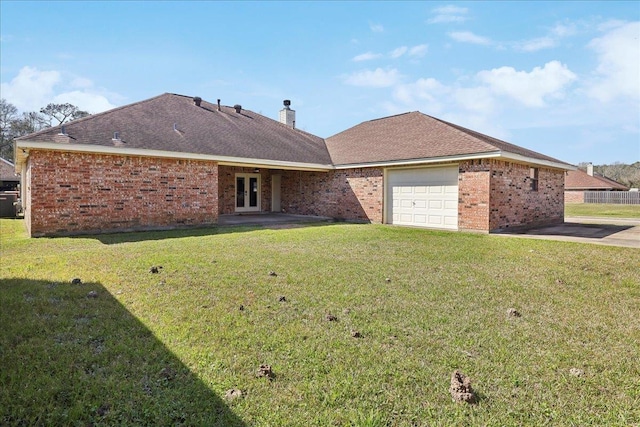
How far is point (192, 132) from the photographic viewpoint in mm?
13961

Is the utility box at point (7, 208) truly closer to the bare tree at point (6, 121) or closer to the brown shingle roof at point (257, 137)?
the brown shingle roof at point (257, 137)

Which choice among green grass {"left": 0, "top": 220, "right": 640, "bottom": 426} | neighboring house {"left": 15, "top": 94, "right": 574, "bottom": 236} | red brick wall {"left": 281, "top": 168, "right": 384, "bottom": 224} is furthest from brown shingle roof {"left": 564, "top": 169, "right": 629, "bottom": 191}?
green grass {"left": 0, "top": 220, "right": 640, "bottom": 426}

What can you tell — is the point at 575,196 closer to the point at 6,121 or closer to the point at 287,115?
the point at 287,115

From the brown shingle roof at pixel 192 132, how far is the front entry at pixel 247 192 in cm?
261

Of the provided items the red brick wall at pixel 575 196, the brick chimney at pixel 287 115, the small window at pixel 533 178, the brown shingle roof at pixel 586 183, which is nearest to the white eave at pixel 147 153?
the brick chimney at pixel 287 115

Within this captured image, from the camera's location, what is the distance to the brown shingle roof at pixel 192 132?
1135cm

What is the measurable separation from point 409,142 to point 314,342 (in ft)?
40.5

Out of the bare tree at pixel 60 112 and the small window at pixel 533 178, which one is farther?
the bare tree at pixel 60 112

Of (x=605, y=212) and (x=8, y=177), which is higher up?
(x=8, y=177)

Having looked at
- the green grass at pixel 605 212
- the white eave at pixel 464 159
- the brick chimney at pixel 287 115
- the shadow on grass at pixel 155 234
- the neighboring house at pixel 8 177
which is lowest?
the shadow on grass at pixel 155 234

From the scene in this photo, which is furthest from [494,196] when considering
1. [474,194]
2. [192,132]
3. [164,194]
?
[192,132]

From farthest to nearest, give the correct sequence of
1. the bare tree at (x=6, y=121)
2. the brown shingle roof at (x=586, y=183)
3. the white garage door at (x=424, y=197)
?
1. the bare tree at (x=6, y=121)
2. the brown shingle roof at (x=586, y=183)
3. the white garage door at (x=424, y=197)

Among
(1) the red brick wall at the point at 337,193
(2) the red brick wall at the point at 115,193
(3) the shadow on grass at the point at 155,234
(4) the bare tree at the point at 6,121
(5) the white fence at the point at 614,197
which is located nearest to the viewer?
(3) the shadow on grass at the point at 155,234

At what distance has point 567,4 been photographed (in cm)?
1027
